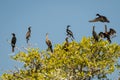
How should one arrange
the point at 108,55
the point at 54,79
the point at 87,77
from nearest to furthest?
the point at 54,79
the point at 87,77
the point at 108,55

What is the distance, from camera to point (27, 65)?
128 feet

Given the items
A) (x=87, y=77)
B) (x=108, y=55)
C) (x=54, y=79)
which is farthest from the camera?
(x=108, y=55)

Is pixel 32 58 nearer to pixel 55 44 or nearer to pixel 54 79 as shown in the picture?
pixel 55 44

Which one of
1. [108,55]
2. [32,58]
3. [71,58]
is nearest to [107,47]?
[108,55]

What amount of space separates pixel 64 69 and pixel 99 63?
10.2 ft

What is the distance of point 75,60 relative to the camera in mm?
36375

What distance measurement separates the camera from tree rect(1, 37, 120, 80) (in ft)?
117

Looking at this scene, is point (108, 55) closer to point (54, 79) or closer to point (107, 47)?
point (107, 47)

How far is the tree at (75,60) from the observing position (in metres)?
35.8

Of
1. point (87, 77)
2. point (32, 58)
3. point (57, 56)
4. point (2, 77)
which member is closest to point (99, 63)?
point (87, 77)

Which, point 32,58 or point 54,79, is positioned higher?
point 32,58

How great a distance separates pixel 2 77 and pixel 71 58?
740 cm

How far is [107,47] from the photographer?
37875 mm

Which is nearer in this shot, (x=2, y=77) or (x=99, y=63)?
(x=99, y=63)
